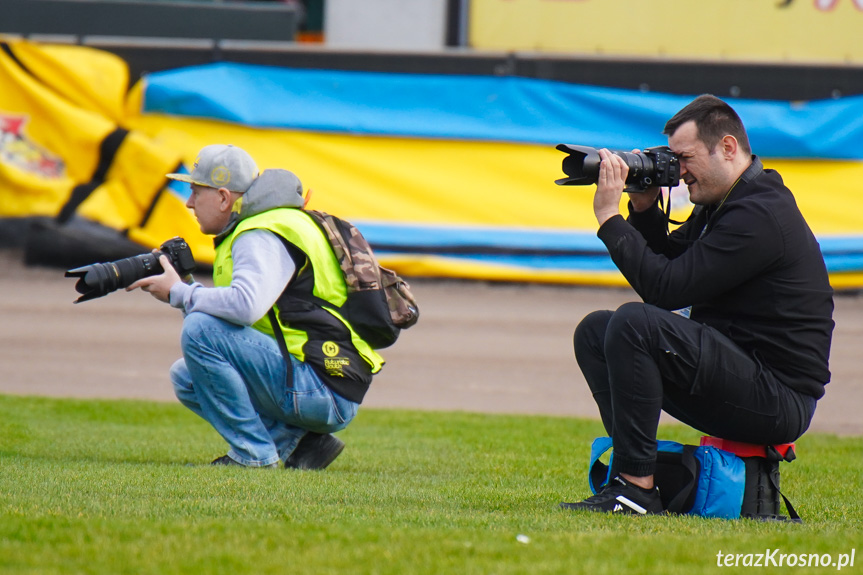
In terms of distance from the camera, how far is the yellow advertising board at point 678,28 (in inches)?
492

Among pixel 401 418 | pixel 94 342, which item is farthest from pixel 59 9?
pixel 401 418

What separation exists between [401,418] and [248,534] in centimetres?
376

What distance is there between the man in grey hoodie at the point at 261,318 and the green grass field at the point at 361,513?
0.29 metres

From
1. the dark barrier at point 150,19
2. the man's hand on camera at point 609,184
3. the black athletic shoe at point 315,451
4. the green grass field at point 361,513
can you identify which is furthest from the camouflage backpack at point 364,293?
the dark barrier at point 150,19

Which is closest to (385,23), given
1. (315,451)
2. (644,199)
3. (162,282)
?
(315,451)

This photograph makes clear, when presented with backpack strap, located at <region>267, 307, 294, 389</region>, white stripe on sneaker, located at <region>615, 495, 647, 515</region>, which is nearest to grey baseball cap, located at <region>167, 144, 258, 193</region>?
backpack strap, located at <region>267, 307, 294, 389</region>

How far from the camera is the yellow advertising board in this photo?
492 inches

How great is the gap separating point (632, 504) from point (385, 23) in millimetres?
10596

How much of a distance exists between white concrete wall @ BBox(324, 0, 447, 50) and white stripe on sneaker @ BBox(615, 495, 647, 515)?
1014 cm

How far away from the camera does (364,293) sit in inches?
187

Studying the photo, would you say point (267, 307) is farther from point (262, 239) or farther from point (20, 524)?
point (20, 524)

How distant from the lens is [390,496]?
415 centimetres

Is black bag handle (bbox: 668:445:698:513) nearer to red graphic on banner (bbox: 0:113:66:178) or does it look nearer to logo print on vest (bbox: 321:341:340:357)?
logo print on vest (bbox: 321:341:340:357)

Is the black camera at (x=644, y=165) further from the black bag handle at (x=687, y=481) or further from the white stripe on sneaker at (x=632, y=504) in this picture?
the white stripe on sneaker at (x=632, y=504)
